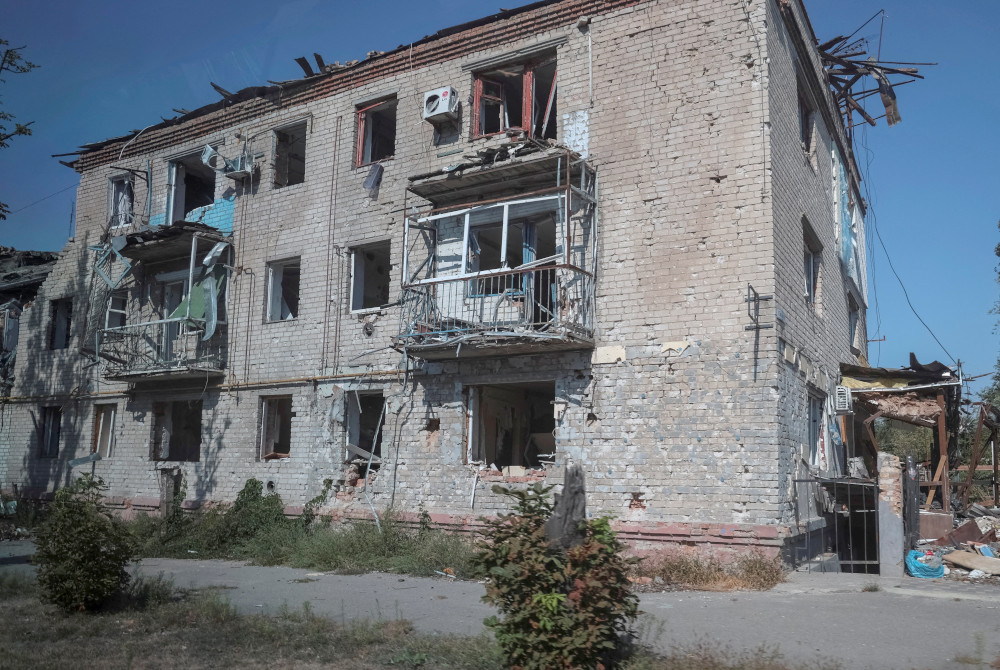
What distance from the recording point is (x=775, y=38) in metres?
11.7

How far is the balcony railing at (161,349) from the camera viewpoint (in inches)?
610

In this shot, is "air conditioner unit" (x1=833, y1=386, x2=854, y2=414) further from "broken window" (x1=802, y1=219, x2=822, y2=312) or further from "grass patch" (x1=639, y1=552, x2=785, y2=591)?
"grass patch" (x1=639, y1=552, x2=785, y2=591)

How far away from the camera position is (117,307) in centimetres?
1791

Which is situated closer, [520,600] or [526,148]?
[520,600]

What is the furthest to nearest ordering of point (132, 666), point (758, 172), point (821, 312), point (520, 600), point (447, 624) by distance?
1. point (821, 312)
2. point (758, 172)
3. point (447, 624)
4. point (132, 666)
5. point (520, 600)

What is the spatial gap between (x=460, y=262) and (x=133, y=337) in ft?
27.3

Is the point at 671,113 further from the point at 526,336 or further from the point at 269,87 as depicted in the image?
the point at 269,87

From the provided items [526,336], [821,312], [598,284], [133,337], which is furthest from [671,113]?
[133,337]

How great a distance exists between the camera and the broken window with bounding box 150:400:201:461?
16578mm

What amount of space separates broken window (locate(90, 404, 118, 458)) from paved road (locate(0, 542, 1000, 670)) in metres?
6.18

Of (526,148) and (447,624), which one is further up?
(526,148)

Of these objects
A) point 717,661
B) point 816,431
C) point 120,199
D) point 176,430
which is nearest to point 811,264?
point 816,431

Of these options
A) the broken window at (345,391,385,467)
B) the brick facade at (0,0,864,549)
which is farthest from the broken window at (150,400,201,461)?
the broken window at (345,391,385,467)

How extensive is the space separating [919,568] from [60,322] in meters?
18.9
